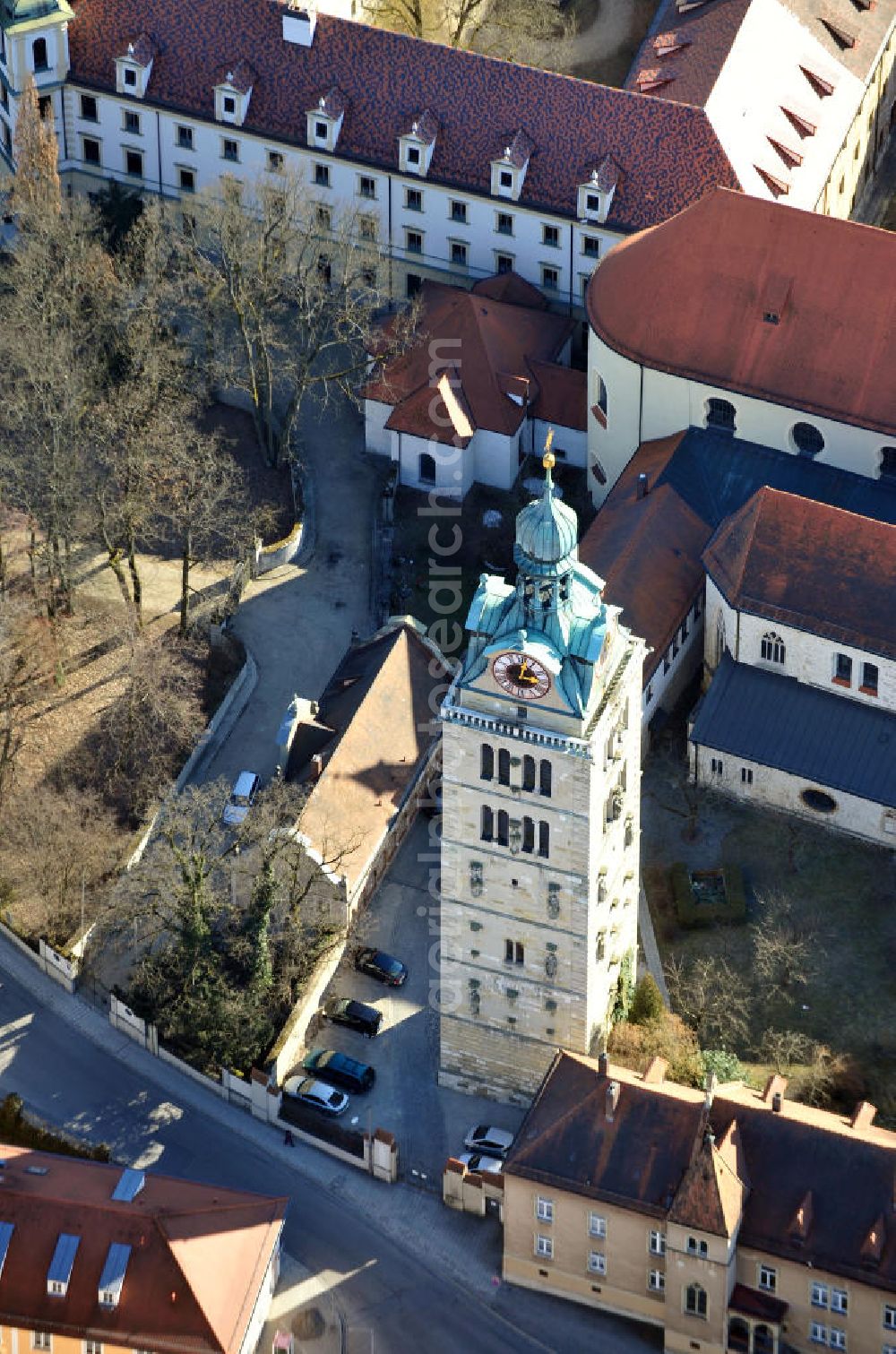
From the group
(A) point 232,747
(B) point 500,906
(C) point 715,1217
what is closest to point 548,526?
(B) point 500,906

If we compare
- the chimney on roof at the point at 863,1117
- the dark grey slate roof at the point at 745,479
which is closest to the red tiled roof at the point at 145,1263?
the chimney on roof at the point at 863,1117

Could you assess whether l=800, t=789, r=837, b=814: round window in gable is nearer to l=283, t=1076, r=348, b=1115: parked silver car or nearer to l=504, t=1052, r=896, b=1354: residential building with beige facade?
l=504, t=1052, r=896, b=1354: residential building with beige facade

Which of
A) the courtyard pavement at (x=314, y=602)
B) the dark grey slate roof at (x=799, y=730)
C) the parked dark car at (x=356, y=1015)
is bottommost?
the parked dark car at (x=356, y=1015)

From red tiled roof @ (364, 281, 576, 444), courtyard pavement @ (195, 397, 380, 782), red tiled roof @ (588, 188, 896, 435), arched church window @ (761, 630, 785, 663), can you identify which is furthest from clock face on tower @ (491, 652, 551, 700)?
red tiled roof @ (364, 281, 576, 444)

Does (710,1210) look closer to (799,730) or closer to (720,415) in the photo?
(799,730)

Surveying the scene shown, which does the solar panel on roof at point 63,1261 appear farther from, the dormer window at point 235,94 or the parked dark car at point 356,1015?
the dormer window at point 235,94

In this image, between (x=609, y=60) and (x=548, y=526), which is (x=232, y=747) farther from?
(x=609, y=60)
